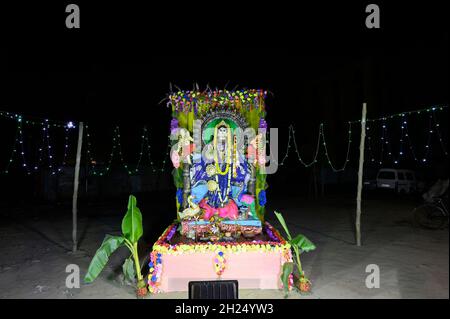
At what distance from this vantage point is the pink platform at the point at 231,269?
4879mm

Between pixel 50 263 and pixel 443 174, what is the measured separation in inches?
853

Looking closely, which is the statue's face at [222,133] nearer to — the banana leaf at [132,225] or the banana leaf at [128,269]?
the banana leaf at [132,225]

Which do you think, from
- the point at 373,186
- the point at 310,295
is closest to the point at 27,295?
the point at 310,295

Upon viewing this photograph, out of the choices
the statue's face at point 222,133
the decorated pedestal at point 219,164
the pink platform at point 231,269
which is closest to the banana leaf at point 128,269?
the pink platform at point 231,269

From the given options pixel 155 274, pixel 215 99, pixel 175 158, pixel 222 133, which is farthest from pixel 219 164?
pixel 155 274

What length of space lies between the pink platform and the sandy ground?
0.54 ft

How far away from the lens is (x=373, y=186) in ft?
59.1

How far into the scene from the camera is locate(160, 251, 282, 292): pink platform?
4.88 metres

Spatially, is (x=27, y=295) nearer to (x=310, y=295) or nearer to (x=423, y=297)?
(x=310, y=295)

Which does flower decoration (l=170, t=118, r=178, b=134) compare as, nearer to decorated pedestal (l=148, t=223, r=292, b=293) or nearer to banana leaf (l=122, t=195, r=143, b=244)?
banana leaf (l=122, t=195, r=143, b=244)

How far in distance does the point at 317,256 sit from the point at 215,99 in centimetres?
394

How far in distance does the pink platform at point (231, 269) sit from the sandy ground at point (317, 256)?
164 mm

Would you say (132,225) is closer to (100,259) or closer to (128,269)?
(100,259)

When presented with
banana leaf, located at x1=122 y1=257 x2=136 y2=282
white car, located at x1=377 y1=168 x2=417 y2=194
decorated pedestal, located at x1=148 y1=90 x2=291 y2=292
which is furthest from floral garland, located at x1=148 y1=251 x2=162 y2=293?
white car, located at x1=377 y1=168 x2=417 y2=194
